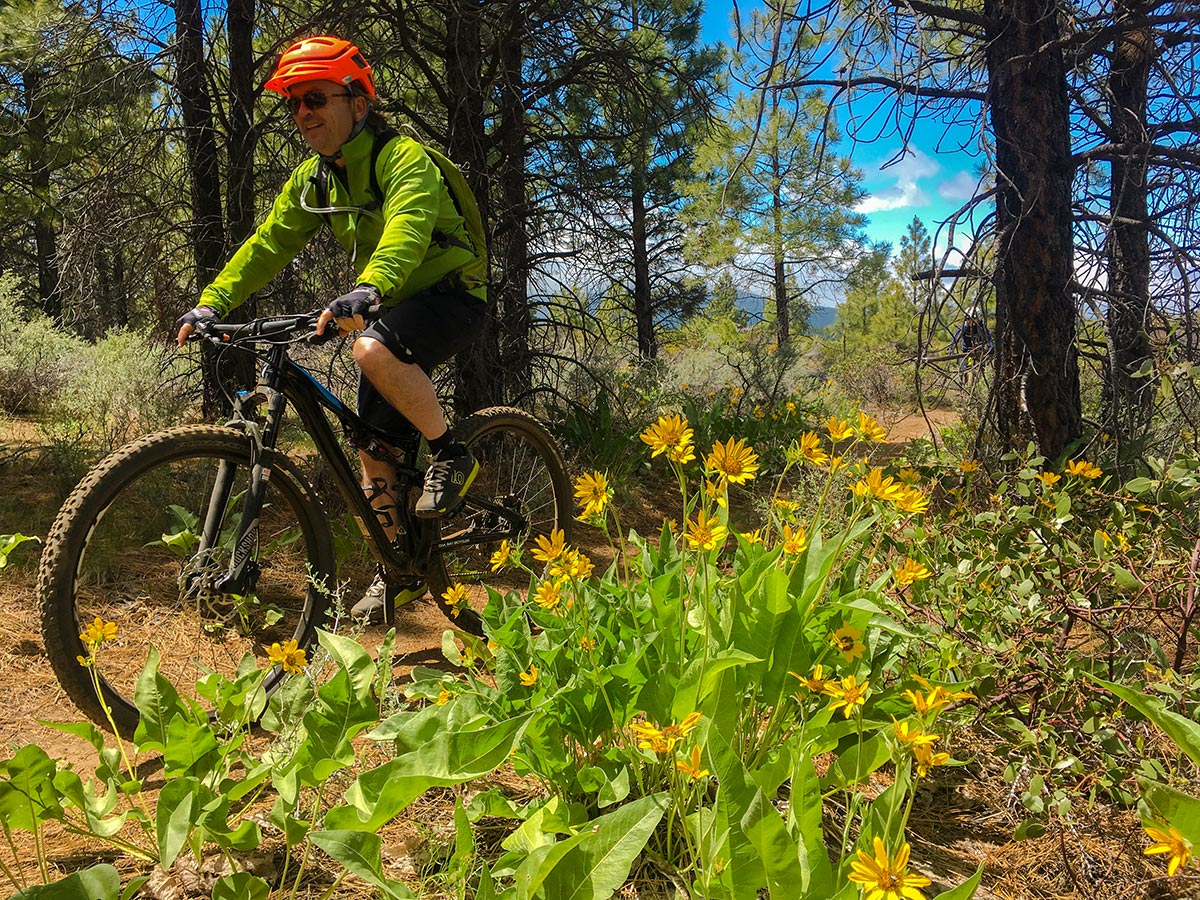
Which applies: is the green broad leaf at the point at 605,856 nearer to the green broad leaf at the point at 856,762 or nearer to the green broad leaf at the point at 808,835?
the green broad leaf at the point at 808,835

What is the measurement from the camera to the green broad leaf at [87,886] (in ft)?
3.96

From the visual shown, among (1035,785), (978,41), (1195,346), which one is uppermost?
(978,41)

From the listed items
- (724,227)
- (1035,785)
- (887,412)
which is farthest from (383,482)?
(724,227)

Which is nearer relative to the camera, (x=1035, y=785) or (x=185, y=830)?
(x=185, y=830)

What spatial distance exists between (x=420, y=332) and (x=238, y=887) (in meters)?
1.95

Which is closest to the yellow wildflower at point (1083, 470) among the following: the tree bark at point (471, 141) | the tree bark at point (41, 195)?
the tree bark at point (471, 141)

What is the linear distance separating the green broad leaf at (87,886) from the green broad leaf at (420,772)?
35 cm

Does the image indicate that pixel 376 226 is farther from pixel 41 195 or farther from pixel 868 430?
pixel 41 195

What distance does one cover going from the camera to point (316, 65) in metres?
2.59

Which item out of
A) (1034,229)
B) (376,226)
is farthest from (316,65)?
Answer: (1034,229)

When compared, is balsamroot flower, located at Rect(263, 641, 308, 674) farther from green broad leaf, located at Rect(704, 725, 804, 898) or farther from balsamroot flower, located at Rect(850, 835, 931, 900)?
balsamroot flower, located at Rect(850, 835, 931, 900)

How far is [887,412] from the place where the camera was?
12.1m

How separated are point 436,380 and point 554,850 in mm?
4579

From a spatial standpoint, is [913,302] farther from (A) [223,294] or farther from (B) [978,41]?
(A) [223,294]
